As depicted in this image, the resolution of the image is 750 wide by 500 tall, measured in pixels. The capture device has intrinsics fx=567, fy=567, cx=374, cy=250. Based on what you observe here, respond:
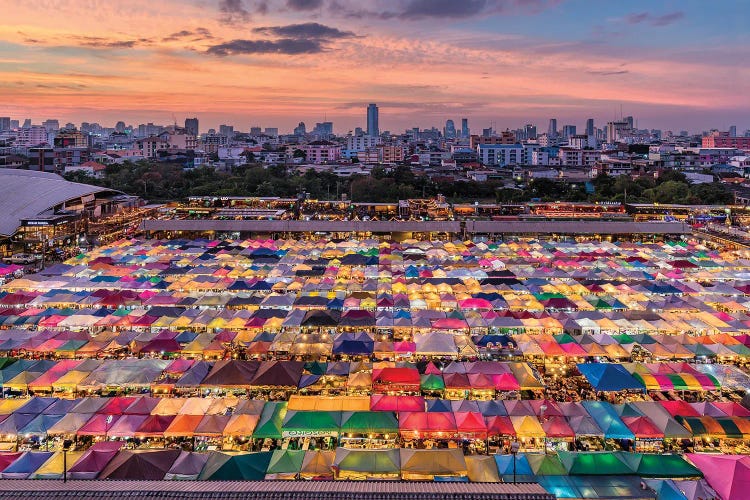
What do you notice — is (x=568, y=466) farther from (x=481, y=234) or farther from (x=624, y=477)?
(x=481, y=234)

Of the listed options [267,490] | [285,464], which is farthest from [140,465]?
[267,490]

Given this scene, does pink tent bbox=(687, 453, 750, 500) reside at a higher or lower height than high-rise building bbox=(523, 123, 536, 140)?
lower

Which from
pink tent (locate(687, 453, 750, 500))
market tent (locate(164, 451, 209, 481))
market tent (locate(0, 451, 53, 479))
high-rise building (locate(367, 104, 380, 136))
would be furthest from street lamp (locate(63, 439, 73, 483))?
high-rise building (locate(367, 104, 380, 136))

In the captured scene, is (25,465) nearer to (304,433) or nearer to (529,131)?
(304,433)

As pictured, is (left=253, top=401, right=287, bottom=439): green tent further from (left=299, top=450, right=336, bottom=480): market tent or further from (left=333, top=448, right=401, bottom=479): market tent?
(left=333, top=448, right=401, bottom=479): market tent

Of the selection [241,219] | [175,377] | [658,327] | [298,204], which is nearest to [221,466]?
[175,377]

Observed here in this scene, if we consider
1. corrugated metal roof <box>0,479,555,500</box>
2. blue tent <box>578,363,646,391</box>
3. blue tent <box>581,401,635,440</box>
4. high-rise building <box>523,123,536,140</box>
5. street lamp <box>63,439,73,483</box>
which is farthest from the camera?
high-rise building <box>523,123,536,140</box>

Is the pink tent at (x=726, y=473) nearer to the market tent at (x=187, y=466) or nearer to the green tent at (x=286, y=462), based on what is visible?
the green tent at (x=286, y=462)
